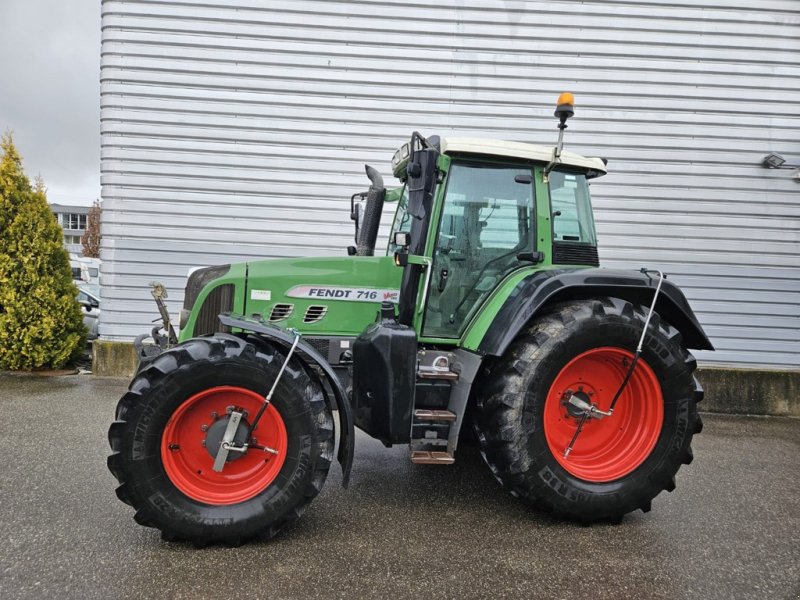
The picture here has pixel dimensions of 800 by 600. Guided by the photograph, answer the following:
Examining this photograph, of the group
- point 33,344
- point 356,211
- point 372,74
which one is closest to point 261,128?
point 372,74

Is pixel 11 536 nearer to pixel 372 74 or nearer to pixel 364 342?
pixel 364 342

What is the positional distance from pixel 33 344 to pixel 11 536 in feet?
14.7

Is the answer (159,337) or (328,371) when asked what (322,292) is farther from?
(159,337)

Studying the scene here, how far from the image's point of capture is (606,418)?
318 cm

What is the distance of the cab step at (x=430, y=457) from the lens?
2838 millimetres

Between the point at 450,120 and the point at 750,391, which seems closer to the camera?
the point at 750,391

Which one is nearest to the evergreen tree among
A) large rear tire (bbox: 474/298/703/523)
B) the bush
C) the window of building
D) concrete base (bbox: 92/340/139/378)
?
the window of building

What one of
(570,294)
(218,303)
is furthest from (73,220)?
(570,294)

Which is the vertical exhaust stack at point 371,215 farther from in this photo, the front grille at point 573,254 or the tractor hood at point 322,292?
the front grille at point 573,254

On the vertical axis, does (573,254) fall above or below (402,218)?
below

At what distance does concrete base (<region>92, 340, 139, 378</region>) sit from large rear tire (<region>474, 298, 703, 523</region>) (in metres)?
4.96

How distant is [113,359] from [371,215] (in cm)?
445

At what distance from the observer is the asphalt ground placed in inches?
91.0

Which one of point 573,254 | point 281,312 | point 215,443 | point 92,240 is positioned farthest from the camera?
point 92,240
